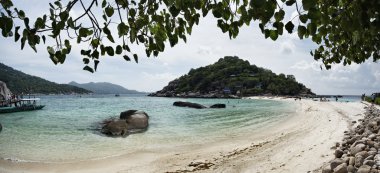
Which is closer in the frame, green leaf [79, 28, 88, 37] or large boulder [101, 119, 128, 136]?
green leaf [79, 28, 88, 37]

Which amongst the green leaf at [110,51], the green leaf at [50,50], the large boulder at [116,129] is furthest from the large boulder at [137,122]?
the green leaf at [50,50]

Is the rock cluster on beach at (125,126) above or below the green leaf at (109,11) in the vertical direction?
below

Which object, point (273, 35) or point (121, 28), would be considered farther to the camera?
point (121, 28)

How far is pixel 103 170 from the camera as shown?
13648 millimetres

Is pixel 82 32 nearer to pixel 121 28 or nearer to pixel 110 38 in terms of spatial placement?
pixel 110 38

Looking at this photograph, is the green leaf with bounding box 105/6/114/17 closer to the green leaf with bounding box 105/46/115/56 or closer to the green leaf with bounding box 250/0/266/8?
the green leaf with bounding box 105/46/115/56

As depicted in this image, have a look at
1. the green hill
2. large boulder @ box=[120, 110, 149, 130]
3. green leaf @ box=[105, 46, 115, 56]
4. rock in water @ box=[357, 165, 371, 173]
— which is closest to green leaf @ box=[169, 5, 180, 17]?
green leaf @ box=[105, 46, 115, 56]

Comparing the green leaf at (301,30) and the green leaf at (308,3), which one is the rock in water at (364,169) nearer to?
the green leaf at (301,30)

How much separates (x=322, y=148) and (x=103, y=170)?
9371 mm

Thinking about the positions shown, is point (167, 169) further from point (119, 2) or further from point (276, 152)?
point (119, 2)

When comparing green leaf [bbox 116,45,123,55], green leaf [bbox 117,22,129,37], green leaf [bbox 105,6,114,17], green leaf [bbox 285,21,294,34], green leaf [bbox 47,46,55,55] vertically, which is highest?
green leaf [bbox 105,6,114,17]

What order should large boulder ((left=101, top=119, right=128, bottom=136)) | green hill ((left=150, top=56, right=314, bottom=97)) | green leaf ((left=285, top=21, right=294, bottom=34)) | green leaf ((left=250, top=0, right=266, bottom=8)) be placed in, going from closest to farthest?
green leaf ((left=250, top=0, right=266, bottom=8)) < green leaf ((left=285, top=21, right=294, bottom=34)) < large boulder ((left=101, top=119, right=128, bottom=136)) < green hill ((left=150, top=56, right=314, bottom=97))

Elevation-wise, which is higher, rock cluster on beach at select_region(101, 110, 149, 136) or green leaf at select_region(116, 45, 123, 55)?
green leaf at select_region(116, 45, 123, 55)

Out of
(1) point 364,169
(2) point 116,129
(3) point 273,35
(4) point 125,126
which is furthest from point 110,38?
(4) point 125,126
